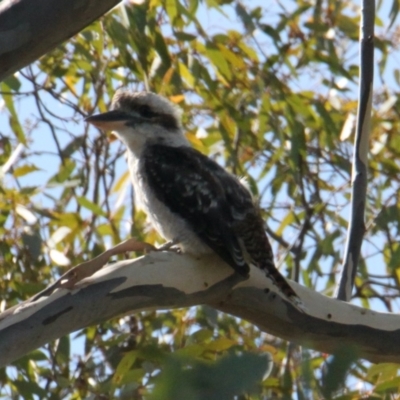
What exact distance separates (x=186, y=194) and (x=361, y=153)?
48 centimetres

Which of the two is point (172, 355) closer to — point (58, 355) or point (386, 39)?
point (58, 355)

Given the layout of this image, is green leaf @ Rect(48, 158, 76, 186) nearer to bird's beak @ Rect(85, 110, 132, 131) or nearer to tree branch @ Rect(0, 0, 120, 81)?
bird's beak @ Rect(85, 110, 132, 131)

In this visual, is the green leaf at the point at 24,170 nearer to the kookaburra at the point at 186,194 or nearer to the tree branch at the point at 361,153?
the kookaburra at the point at 186,194

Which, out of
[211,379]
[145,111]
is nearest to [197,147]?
[145,111]

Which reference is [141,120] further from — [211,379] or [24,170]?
[211,379]

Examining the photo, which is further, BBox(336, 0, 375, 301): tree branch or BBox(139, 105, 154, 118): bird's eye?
BBox(139, 105, 154, 118): bird's eye

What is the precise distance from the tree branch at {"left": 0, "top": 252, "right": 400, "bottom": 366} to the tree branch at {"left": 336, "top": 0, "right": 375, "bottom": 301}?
0.24 metres

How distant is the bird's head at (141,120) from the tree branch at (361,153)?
603mm

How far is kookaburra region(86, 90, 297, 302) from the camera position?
217 cm

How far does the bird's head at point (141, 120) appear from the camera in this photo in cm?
267

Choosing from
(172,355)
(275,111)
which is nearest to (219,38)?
(275,111)

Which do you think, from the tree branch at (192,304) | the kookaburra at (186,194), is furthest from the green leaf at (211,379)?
the kookaburra at (186,194)

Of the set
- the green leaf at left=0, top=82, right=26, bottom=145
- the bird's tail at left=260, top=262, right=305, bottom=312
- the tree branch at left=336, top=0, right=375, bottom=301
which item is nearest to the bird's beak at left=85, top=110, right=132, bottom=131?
the green leaf at left=0, top=82, right=26, bottom=145

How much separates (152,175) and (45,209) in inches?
23.1
